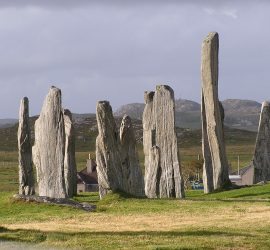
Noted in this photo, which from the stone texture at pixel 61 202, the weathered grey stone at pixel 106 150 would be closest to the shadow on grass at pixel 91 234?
the stone texture at pixel 61 202

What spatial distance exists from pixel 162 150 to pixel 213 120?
374 cm

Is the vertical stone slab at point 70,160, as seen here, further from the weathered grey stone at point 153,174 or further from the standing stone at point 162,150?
the weathered grey stone at point 153,174

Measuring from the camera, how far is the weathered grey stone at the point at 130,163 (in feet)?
105

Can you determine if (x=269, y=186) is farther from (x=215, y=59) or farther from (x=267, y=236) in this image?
(x=267, y=236)

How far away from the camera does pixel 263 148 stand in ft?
134

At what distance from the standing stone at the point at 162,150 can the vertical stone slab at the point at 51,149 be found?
480 centimetres

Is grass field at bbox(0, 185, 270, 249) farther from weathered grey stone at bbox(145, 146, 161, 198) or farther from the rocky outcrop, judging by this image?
weathered grey stone at bbox(145, 146, 161, 198)

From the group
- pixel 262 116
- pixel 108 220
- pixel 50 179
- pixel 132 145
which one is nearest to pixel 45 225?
pixel 108 220

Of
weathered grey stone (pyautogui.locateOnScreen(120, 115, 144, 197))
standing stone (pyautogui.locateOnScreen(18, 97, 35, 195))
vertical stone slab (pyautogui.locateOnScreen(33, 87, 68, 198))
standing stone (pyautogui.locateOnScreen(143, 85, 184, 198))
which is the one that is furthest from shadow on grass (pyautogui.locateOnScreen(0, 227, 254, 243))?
standing stone (pyautogui.locateOnScreen(18, 97, 35, 195))

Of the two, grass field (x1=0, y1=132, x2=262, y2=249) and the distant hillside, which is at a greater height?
the distant hillside

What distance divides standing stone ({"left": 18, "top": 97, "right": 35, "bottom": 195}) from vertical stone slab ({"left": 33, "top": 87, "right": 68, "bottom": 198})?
522 centimetres

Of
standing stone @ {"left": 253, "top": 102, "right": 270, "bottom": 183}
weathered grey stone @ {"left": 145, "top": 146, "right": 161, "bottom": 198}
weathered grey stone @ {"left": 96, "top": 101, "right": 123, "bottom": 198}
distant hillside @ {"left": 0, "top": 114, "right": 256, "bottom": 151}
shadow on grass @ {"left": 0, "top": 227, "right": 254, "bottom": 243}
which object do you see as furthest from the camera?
distant hillside @ {"left": 0, "top": 114, "right": 256, "bottom": 151}

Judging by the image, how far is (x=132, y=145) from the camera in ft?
108

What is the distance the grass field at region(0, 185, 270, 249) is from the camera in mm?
19781
